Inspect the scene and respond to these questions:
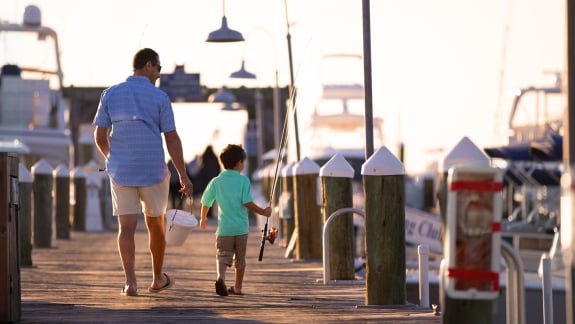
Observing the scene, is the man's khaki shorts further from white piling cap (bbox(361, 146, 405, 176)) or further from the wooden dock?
white piling cap (bbox(361, 146, 405, 176))

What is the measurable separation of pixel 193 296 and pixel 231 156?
3.92ft

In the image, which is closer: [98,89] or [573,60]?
[573,60]

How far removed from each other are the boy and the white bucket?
0.94 feet

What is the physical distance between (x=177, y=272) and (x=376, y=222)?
595cm

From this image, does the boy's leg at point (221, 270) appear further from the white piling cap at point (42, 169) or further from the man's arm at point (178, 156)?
the white piling cap at point (42, 169)

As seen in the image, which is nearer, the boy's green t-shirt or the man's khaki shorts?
the man's khaki shorts

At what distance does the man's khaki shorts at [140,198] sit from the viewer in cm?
1270

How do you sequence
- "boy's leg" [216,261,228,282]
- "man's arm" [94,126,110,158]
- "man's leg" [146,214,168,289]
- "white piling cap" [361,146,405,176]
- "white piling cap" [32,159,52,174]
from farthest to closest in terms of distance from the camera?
"white piling cap" [32,159,52,174] < "boy's leg" [216,261,228,282] < "man's leg" [146,214,168,289] < "man's arm" [94,126,110,158] < "white piling cap" [361,146,405,176]

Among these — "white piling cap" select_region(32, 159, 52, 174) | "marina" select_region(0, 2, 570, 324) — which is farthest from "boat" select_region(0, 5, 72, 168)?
"white piling cap" select_region(32, 159, 52, 174)

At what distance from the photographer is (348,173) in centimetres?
1666

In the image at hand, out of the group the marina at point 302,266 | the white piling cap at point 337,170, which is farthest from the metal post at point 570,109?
the white piling cap at point 337,170

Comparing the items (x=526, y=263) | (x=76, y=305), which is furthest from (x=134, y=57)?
(x=526, y=263)

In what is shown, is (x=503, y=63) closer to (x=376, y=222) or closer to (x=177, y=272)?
(x=177, y=272)

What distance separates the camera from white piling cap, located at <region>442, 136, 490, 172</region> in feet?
35.3
